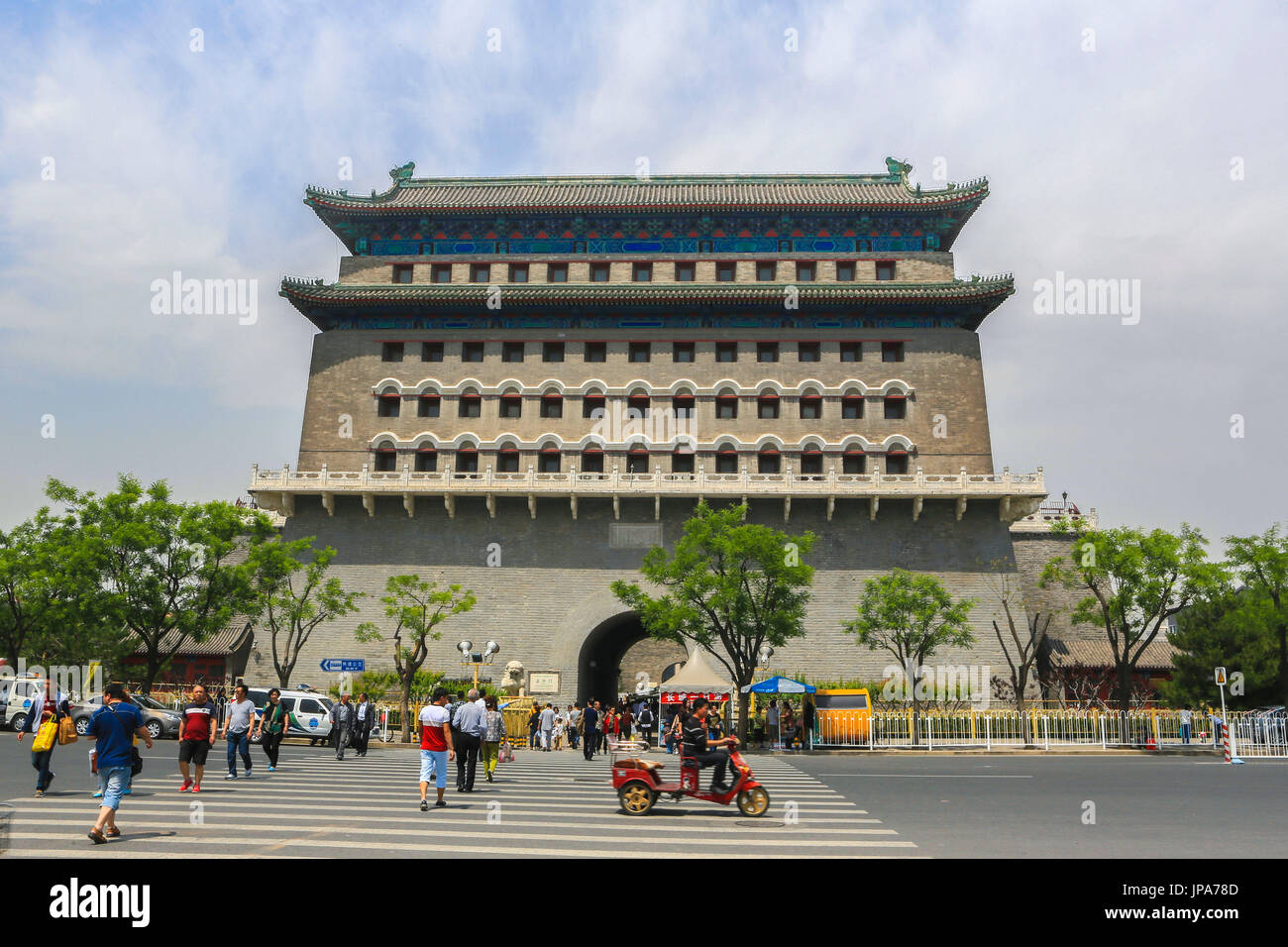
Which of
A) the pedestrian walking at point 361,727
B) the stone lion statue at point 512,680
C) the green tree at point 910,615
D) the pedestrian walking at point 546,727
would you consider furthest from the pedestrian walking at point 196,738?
the green tree at point 910,615

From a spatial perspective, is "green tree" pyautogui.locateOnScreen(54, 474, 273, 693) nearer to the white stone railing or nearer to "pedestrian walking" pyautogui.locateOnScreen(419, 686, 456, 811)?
the white stone railing

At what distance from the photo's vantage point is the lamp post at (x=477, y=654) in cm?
3953

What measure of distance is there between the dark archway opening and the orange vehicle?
38.8ft

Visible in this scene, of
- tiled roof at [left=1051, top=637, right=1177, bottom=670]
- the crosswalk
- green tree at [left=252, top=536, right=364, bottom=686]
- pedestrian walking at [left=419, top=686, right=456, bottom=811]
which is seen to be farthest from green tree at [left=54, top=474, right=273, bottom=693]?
tiled roof at [left=1051, top=637, right=1177, bottom=670]

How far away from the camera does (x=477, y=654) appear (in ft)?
132

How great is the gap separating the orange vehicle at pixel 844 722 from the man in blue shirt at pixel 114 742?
2408cm

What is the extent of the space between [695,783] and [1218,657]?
35.6 metres

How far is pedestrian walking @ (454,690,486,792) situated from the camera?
1549 centimetres

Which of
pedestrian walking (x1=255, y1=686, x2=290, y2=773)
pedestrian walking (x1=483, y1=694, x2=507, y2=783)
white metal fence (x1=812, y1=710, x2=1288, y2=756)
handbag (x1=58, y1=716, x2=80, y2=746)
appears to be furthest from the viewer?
white metal fence (x1=812, y1=710, x2=1288, y2=756)

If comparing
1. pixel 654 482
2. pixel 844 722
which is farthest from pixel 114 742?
pixel 654 482

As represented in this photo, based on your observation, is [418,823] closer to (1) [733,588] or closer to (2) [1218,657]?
(1) [733,588]

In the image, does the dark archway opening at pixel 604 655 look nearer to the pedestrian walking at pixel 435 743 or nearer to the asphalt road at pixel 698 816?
the asphalt road at pixel 698 816

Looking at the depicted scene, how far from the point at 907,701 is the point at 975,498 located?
941cm
